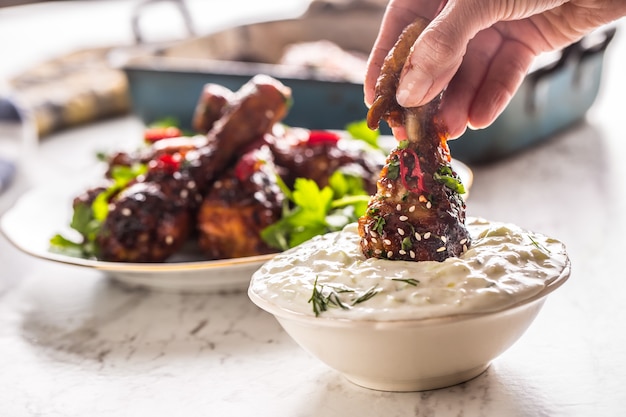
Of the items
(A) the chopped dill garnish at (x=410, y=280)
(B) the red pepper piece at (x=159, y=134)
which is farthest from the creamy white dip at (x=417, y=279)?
(B) the red pepper piece at (x=159, y=134)

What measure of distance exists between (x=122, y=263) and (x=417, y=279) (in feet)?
2.98

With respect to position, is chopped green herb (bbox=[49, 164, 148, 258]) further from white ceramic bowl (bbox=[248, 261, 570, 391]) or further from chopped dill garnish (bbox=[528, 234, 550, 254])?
chopped dill garnish (bbox=[528, 234, 550, 254])

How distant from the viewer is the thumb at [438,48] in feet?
4.23

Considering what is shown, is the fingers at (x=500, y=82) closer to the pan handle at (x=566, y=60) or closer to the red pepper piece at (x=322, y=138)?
the red pepper piece at (x=322, y=138)

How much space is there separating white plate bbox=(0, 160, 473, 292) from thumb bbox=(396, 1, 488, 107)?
584 mm

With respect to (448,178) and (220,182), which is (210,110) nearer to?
(220,182)

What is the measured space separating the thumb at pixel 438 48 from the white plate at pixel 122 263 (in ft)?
1.92

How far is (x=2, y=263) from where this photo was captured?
90.7 inches

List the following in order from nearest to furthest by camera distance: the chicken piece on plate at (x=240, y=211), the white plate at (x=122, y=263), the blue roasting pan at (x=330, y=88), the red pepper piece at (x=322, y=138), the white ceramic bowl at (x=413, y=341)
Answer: the white ceramic bowl at (x=413, y=341), the white plate at (x=122, y=263), the chicken piece on plate at (x=240, y=211), the red pepper piece at (x=322, y=138), the blue roasting pan at (x=330, y=88)

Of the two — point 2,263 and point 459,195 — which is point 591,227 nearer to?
point 459,195

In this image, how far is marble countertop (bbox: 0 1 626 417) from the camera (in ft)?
4.67

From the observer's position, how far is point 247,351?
5.54 feet

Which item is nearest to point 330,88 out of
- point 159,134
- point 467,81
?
point 159,134

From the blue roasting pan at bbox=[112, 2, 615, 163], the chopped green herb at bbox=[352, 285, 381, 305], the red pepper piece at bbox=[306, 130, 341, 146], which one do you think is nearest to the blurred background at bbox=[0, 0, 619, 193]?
the blue roasting pan at bbox=[112, 2, 615, 163]
